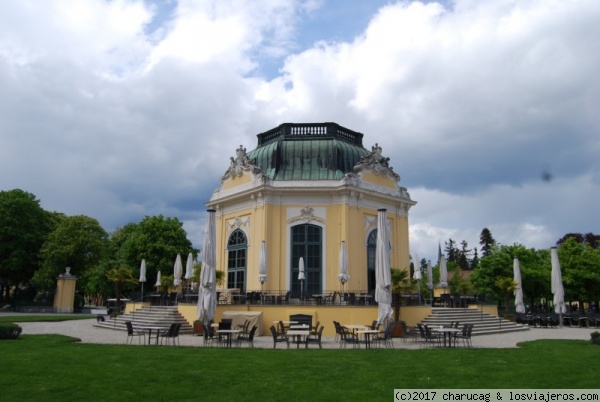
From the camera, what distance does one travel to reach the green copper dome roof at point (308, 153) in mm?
25328

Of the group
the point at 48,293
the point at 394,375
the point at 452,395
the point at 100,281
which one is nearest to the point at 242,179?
the point at 394,375

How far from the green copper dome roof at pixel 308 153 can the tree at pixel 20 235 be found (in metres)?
22.1

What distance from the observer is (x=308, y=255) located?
24125 millimetres

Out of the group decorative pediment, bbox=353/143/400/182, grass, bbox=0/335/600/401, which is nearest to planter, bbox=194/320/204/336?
grass, bbox=0/335/600/401

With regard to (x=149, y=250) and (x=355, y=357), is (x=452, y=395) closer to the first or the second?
(x=355, y=357)

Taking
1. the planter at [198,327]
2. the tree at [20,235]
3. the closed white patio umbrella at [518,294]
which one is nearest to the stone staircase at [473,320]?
the closed white patio umbrella at [518,294]

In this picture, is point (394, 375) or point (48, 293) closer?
point (394, 375)

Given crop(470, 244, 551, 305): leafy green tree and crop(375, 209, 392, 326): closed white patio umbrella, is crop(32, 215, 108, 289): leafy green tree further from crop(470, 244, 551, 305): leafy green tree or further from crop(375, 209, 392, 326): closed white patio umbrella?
crop(470, 244, 551, 305): leafy green tree

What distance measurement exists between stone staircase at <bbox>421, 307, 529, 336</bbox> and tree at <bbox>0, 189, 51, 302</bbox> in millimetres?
32168

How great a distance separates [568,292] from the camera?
→ 3300cm

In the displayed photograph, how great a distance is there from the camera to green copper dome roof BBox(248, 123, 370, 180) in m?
25.3

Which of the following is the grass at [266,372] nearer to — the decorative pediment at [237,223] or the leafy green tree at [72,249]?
the decorative pediment at [237,223]

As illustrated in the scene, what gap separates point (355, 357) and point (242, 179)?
1666cm

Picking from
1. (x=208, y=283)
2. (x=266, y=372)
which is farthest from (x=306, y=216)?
(x=266, y=372)
